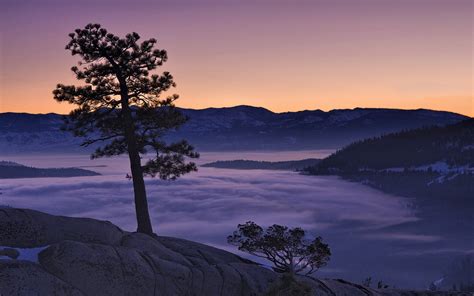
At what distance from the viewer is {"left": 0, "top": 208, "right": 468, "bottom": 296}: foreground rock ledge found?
61.4 feet

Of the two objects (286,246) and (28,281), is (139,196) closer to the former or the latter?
(286,246)

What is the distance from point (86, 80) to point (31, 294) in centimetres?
1798

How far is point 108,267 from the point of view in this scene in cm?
2030

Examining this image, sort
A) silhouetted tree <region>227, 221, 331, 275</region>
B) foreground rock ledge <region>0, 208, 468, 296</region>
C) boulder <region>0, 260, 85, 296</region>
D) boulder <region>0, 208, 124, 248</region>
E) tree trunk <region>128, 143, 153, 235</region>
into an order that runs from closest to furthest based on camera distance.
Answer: boulder <region>0, 260, 85, 296</region> < foreground rock ledge <region>0, 208, 468, 296</region> < boulder <region>0, 208, 124, 248</region> < tree trunk <region>128, 143, 153, 235</region> < silhouetted tree <region>227, 221, 331, 275</region>

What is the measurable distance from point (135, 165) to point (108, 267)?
1331cm

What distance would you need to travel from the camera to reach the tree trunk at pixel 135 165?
1286 inches

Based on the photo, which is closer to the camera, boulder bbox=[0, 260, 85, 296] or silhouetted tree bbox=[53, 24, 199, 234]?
boulder bbox=[0, 260, 85, 296]

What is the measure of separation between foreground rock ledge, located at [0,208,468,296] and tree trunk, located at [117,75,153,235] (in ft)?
17.7

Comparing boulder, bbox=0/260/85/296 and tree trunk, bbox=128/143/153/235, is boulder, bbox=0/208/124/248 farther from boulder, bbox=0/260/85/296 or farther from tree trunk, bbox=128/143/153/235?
tree trunk, bbox=128/143/153/235

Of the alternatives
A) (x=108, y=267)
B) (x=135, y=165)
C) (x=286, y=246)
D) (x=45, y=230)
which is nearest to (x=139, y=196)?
(x=135, y=165)

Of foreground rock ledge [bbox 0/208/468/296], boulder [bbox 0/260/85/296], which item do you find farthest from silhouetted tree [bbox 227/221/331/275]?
boulder [bbox 0/260/85/296]

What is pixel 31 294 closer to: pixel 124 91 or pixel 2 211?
pixel 2 211

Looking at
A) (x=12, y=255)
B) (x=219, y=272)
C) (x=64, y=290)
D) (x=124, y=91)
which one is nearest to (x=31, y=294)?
(x=64, y=290)

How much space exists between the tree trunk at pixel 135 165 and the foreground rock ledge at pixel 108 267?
5.40 m
